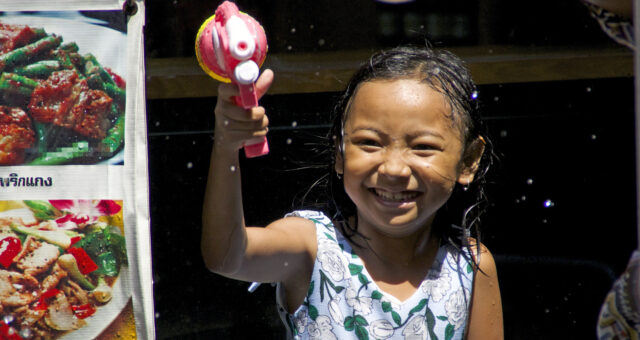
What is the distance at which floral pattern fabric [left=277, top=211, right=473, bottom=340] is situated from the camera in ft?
6.03

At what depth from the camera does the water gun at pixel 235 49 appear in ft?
4.29

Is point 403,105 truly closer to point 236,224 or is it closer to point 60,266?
point 236,224

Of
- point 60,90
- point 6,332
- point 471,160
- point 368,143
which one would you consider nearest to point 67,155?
point 60,90

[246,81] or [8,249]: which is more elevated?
[246,81]

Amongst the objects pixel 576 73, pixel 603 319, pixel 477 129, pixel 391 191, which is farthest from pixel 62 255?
pixel 576 73

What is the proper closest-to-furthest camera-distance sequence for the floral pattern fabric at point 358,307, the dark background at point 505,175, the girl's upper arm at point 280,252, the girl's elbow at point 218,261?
the girl's elbow at point 218,261, the girl's upper arm at point 280,252, the floral pattern fabric at point 358,307, the dark background at point 505,175

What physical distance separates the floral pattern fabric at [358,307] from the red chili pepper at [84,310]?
0.57 metres

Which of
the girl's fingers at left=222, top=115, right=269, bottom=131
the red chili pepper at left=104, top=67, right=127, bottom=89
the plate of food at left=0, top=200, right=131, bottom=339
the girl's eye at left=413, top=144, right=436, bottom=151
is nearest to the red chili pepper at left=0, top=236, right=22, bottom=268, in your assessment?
the plate of food at left=0, top=200, right=131, bottom=339

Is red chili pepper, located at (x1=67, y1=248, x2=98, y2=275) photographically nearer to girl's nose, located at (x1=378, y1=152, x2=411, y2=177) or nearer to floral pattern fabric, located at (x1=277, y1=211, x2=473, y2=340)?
floral pattern fabric, located at (x1=277, y1=211, x2=473, y2=340)

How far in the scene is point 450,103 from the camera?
6.03ft

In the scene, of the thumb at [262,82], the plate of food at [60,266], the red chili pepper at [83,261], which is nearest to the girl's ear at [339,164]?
the thumb at [262,82]

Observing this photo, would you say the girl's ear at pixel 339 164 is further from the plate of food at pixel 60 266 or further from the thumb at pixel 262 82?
the plate of food at pixel 60 266

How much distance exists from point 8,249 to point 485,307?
128 centimetres

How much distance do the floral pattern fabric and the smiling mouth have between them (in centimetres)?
22
